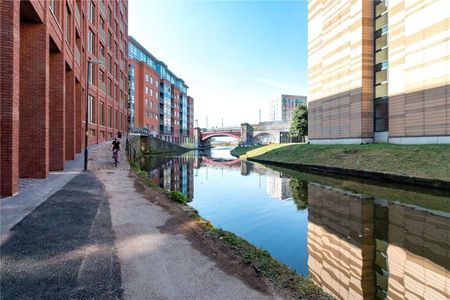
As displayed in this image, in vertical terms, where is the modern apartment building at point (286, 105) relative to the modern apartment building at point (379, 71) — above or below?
above

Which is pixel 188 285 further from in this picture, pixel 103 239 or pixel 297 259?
pixel 297 259

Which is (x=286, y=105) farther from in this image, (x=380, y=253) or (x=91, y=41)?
(x=380, y=253)

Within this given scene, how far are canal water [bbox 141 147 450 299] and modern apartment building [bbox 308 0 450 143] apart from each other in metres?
11.2

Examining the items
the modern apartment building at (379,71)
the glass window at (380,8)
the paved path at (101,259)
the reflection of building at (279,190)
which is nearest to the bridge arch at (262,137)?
the modern apartment building at (379,71)

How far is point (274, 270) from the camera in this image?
4.18 m

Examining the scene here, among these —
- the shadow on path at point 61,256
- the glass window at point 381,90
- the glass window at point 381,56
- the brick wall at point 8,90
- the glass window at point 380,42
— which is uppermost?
the glass window at point 380,42

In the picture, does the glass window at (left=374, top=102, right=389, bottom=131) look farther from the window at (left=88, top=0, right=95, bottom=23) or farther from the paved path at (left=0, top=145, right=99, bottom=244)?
the window at (left=88, top=0, right=95, bottom=23)

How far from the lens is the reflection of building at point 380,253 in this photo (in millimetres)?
4766

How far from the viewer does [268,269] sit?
421 cm

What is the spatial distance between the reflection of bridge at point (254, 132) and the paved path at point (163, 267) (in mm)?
66769

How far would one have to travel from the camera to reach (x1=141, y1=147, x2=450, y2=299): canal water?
16.3 feet

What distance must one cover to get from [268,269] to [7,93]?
881 cm

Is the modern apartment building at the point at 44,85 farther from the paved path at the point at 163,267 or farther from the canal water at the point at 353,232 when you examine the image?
the canal water at the point at 353,232

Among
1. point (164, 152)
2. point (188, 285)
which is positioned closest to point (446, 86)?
point (188, 285)
